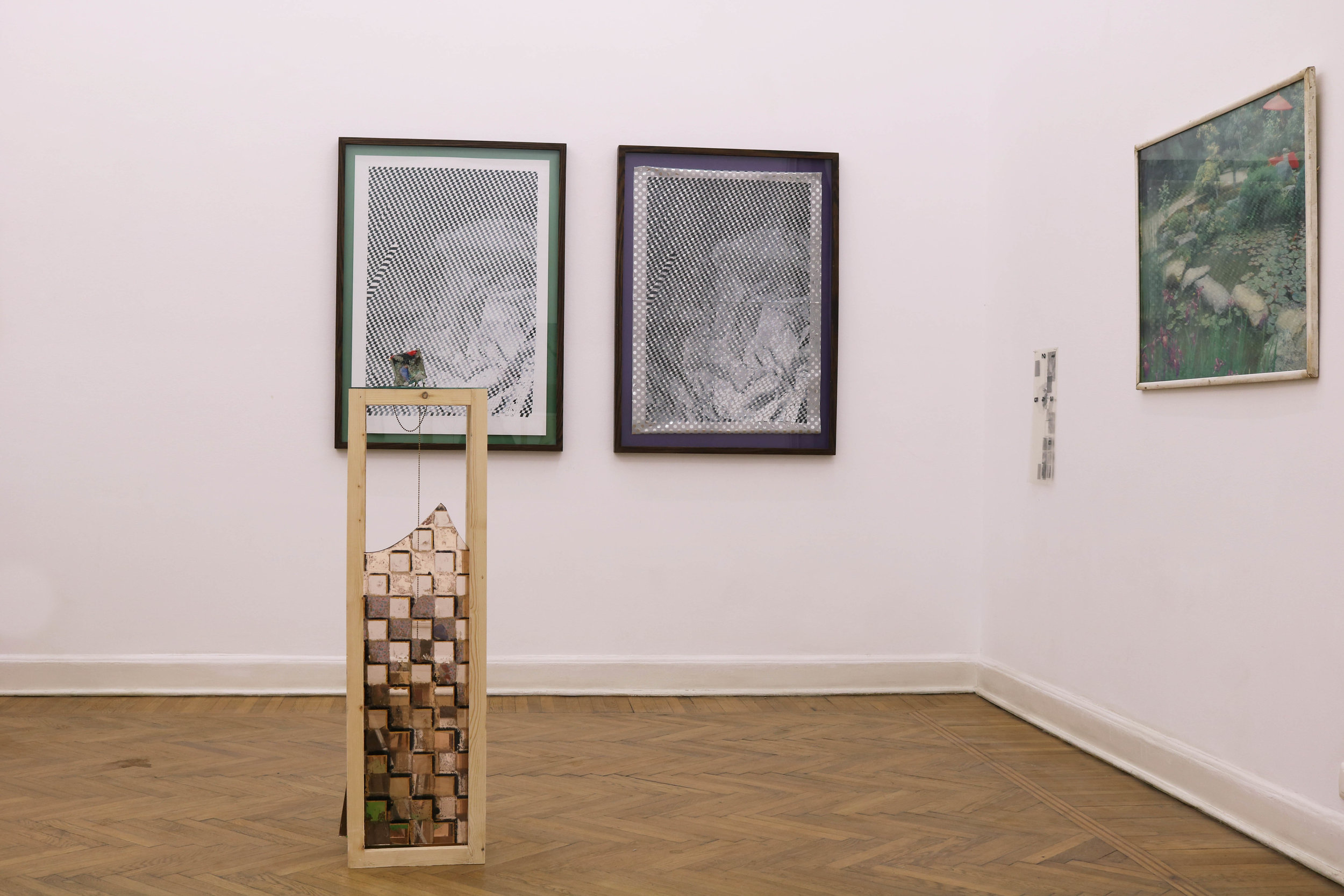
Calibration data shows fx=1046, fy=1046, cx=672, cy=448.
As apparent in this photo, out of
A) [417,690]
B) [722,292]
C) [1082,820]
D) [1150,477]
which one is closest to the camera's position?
[417,690]

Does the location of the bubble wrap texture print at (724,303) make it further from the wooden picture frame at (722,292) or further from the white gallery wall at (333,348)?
the white gallery wall at (333,348)

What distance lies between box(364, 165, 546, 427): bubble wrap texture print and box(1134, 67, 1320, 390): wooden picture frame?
83.7 inches

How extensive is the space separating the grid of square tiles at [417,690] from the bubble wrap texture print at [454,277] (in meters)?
1.67

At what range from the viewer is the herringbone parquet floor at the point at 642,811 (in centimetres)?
222

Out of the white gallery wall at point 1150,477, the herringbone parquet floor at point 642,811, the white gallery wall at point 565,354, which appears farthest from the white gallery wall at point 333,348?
the herringbone parquet floor at point 642,811

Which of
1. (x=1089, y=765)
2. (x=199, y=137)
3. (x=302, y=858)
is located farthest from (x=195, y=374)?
(x=1089, y=765)

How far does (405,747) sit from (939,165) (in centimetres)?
304

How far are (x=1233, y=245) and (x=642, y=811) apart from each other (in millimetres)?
2087

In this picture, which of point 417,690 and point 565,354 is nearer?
point 417,690

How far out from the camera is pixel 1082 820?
8.68 feet

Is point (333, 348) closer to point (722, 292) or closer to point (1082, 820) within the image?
point (722, 292)

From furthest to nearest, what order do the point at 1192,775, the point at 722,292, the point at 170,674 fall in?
the point at 722,292 → the point at 170,674 → the point at 1192,775

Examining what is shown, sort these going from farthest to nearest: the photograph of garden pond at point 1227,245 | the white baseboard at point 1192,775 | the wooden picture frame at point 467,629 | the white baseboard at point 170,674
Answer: the white baseboard at point 170,674, the photograph of garden pond at point 1227,245, the white baseboard at point 1192,775, the wooden picture frame at point 467,629

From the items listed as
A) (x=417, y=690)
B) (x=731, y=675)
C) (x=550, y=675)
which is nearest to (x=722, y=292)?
(x=731, y=675)
